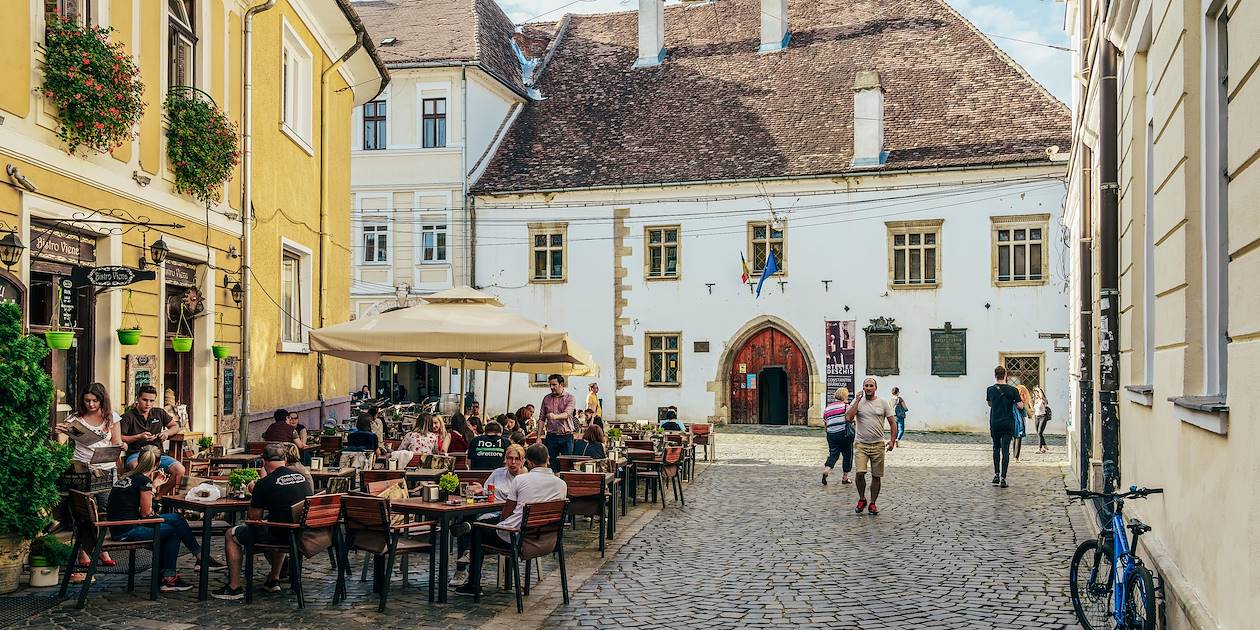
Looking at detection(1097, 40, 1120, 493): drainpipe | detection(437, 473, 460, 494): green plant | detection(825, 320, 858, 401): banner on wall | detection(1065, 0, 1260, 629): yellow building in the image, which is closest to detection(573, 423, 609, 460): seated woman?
detection(437, 473, 460, 494): green plant

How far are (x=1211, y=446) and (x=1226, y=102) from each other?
1817mm

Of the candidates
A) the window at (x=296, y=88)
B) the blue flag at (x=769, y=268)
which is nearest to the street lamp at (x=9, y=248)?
the window at (x=296, y=88)

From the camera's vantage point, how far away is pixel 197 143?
14242mm

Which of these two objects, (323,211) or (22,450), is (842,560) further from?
(323,211)

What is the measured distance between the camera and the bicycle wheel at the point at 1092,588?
799 centimetres

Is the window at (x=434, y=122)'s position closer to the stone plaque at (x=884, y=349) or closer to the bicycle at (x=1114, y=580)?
the stone plaque at (x=884, y=349)

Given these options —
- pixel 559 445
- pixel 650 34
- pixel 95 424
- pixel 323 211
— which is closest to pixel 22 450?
pixel 95 424

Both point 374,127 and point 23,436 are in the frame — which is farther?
point 374,127

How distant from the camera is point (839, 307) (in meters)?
33.0

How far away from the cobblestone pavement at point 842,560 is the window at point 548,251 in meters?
18.0

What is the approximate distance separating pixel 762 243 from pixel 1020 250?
23.3 ft

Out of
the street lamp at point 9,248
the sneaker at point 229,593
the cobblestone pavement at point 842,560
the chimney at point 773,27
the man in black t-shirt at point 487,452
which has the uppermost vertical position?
the chimney at point 773,27

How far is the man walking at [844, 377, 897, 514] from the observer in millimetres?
14758

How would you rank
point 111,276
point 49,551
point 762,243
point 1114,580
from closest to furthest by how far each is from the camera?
point 1114,580 → point 49,551 → point 111,276 → point 762,243
